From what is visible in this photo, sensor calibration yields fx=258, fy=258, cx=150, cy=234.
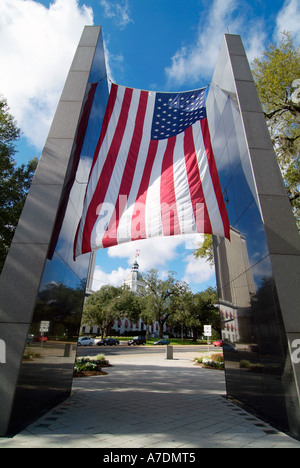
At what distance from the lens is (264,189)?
5.73 m

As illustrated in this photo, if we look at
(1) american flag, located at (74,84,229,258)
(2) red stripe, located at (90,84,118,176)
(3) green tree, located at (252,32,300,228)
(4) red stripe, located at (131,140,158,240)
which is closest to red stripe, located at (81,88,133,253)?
(1) american flag, located at (74,84,229,258)

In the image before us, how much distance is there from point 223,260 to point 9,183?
34.9ft

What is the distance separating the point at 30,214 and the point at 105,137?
415 centimetres

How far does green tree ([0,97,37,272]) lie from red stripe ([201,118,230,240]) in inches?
345

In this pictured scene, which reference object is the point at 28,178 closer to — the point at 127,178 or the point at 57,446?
the point at 127,178

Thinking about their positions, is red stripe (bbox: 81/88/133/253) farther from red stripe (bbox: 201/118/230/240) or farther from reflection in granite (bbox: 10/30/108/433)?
red stripe (bbox: 201/118/230/240)

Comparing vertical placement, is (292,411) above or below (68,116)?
below

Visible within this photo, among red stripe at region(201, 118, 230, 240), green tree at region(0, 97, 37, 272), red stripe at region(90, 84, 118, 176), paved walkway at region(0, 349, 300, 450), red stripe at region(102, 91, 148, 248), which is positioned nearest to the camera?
paved walkway at region(0, 349, 300, 450)

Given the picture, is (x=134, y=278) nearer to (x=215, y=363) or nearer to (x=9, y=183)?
(x=215, y=363)

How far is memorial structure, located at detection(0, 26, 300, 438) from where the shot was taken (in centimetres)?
472

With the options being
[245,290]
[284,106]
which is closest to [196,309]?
[284,106]

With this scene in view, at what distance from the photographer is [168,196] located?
7738 mm

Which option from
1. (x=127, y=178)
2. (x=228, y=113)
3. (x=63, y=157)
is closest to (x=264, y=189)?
(x=228, y=113)

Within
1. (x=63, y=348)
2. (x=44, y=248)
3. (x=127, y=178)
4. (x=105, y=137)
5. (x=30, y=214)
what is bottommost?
(x=63, y=348)
